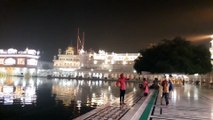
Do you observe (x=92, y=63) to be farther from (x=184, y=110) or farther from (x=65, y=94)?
(x=184, y=110)

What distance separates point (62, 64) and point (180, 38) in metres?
104

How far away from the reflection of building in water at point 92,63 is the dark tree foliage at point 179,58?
75.2 m

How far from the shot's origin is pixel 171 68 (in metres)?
48.8

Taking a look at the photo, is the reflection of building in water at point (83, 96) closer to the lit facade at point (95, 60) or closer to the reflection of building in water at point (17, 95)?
the reflection of building in water at point (17, 95)

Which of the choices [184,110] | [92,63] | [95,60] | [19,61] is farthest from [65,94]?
[95,60]

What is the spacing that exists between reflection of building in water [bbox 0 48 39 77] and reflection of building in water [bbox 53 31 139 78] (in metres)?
10.9

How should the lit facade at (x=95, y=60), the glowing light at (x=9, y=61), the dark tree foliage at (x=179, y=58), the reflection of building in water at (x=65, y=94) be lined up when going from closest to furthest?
the reflection of building in water at (x=65, y=94) < the dark tree foliage at (x=179, y=58) < the lit facade at (x=95, y=60) < the glowing light at (x=9, y=61)

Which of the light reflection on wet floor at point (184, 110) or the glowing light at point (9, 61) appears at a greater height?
the glowing light at point (9, 61)

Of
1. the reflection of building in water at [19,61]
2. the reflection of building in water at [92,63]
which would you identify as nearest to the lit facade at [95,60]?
the reflection of building in water at [92,63]

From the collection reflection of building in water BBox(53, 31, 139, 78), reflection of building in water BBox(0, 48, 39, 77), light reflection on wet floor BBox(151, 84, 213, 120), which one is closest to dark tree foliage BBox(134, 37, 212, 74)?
light reflection on wet floor BBox(151, 84, 213, 120)

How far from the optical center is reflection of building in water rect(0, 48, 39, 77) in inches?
5492

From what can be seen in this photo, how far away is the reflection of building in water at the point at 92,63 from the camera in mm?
137750

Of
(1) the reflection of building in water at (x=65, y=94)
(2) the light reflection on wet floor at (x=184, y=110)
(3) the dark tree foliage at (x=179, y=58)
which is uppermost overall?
(3) the dark tree foliage at (x=179, y=58)

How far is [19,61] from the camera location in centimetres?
14200
